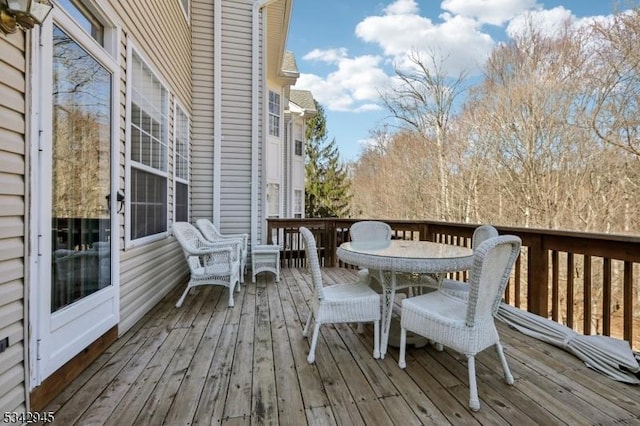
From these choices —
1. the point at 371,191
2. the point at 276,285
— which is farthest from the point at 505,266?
the point at 371,191

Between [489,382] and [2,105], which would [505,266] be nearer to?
[489,382]

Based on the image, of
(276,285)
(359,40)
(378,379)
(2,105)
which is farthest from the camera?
(359,40)

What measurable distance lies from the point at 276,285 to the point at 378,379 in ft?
9.03

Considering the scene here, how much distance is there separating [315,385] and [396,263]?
976 millimetres

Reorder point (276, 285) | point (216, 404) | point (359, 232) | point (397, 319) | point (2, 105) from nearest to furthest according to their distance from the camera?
point (2, 105), point (216, 404), point (397, 319), point (359, 232), point (276, 285)

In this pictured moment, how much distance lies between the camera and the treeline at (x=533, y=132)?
591 centimetres

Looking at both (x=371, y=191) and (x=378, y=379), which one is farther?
(x=371, y=191)

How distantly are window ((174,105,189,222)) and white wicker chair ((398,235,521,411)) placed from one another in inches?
153

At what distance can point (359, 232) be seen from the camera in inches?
146

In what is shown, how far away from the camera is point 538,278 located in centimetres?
302

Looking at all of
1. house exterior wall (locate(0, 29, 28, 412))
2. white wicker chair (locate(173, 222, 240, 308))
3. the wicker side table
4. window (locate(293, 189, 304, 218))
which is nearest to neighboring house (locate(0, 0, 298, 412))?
house exterior wall (locate(0, 29, 28, 412))

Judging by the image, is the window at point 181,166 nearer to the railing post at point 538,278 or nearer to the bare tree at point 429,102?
the railing post at point 538,278

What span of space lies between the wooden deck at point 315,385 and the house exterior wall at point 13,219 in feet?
1.17

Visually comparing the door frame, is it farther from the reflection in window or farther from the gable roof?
the gable roof
